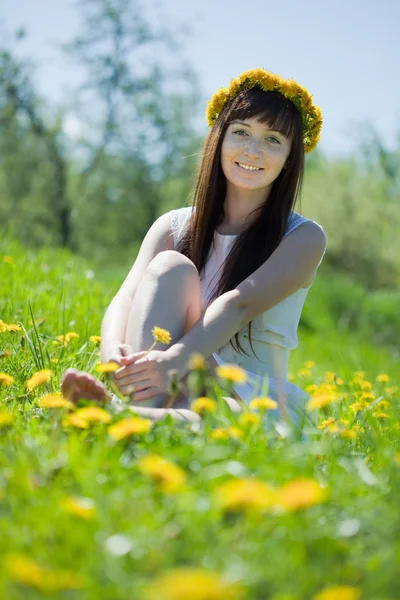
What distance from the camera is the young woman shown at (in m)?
2.09

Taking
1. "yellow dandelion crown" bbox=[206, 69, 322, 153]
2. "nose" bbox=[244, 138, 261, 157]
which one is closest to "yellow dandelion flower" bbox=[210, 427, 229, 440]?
"nose" bbox=[244, 138, 261, 157]

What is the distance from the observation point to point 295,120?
8.42ft

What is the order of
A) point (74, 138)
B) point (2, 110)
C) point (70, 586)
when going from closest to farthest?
point (70, 586) < point (2, 110) < point (74, 138)

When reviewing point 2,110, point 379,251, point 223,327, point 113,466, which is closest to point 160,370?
point 223,327

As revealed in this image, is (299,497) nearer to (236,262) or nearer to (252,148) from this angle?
(236,262)

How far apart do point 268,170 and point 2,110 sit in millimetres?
13456

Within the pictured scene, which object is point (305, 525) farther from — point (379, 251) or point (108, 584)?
point (379, 251)

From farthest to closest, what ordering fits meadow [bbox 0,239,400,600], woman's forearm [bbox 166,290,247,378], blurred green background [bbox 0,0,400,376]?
blurred green background [bbox 0,0,400,376] → woman's forearm [bbox 166,290,247,378] → meadow [bbox 0,239,400,600]

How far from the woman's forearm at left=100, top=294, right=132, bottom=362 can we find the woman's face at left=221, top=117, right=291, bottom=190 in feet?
1.96

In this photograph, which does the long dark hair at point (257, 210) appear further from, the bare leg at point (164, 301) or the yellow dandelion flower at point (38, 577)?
the yellow dandelion flower at point (38, 577)

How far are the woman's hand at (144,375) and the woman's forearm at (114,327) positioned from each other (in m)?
0.12

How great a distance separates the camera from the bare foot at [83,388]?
1.69m

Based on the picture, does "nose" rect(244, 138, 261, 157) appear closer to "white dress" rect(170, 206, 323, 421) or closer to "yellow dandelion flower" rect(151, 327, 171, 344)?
"white dress" rect(170, 206, 323, 421)

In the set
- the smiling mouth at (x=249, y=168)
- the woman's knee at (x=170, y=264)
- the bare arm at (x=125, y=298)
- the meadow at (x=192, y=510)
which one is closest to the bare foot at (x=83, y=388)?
the meadow at (x=192, y=510)
